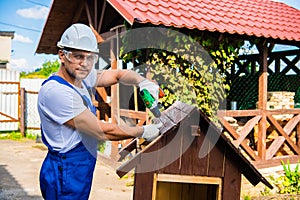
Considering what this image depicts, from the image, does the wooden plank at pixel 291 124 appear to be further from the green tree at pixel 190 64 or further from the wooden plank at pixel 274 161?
the green tree at pixel 190 64

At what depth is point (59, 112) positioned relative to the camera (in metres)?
2.30

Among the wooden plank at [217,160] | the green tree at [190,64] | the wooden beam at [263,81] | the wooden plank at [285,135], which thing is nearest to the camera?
the wooden plank at [217,160]

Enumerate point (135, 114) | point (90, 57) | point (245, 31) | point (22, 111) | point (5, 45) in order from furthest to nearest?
point (5, 45) → point (22, 111) → point (135, 114) → point (245, 31) → point (90, 57)

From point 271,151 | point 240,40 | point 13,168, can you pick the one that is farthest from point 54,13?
point 271,151

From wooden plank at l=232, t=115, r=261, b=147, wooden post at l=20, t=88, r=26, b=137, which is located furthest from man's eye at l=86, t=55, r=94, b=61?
wooden post at l=20, t=88, r=26, b=137

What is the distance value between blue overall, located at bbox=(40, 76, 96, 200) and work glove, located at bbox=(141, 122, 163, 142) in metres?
0.42

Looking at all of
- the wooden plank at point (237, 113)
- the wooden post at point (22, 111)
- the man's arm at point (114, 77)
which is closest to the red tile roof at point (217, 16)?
the wooden plank at point (237, 113)

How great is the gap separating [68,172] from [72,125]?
1.16ft

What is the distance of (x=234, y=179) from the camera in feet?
9.04

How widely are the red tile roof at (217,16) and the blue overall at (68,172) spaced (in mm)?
3066

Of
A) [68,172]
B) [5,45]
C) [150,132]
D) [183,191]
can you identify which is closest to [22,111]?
[183,191]

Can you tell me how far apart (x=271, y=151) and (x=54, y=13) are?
5.86 m

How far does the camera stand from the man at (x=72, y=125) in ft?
7.52

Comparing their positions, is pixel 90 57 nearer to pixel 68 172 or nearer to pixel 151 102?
pixel 151 102
